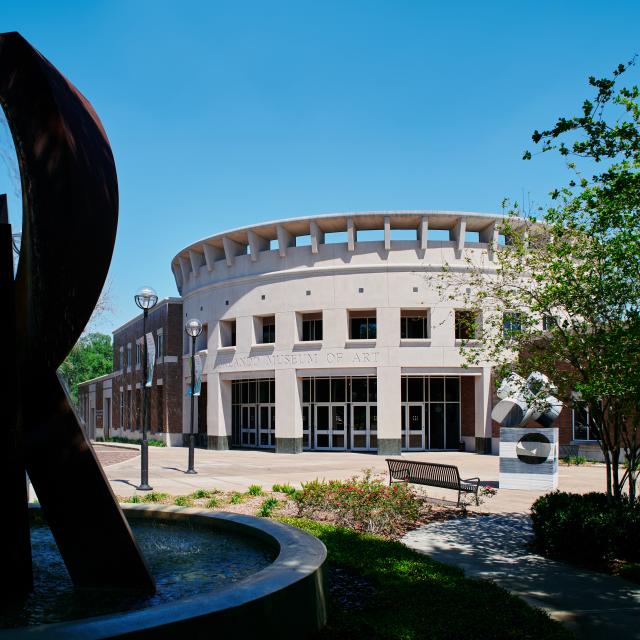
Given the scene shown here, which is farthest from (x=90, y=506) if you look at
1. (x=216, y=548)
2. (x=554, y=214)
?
(x=554, y=214)

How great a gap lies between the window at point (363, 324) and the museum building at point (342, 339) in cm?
5

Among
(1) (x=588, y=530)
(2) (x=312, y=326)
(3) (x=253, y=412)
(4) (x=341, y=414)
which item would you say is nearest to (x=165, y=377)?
(3) (x=253, y=412)

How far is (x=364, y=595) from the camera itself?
7.16m

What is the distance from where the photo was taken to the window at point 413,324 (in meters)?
35.2

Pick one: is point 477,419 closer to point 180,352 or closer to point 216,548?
point 180,352

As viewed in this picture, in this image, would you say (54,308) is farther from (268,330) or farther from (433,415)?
(268,330)

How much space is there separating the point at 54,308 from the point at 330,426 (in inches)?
1276

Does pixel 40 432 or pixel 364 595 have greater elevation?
pixel 40 432

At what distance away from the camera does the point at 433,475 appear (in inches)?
608

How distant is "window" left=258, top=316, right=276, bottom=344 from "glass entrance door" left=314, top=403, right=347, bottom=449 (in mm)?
4499

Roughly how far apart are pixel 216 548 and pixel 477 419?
27804 millimetres

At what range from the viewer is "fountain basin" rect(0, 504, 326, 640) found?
426 cm

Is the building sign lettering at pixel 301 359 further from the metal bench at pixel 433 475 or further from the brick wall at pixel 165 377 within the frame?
the metal bench at pixel 433 475

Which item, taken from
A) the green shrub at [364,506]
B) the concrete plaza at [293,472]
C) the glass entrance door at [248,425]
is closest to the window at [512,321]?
the green shrub at [364,506]
